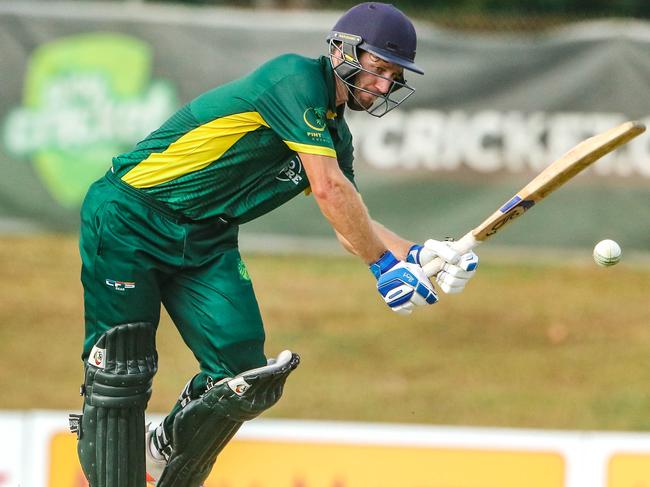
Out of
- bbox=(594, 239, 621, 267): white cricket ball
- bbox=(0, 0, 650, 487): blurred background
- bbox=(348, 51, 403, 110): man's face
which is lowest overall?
bbox=(594, 239, 621, 267): white cricket ball

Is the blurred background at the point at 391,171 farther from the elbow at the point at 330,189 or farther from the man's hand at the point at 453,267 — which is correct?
the elbow at the point at 330,189

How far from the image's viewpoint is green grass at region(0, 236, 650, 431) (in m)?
7.43

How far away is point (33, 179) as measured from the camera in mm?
8750

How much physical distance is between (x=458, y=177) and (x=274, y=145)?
4.70 m

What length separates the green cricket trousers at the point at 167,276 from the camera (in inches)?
168

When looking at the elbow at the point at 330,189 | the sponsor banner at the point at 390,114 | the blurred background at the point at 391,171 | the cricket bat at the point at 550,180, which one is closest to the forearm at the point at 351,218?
the elbow at the point at 330,189

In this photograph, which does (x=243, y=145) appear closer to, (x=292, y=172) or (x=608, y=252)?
(x=292, y=172)

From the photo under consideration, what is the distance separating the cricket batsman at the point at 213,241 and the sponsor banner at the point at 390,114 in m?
4.38

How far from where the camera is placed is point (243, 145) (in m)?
4.23

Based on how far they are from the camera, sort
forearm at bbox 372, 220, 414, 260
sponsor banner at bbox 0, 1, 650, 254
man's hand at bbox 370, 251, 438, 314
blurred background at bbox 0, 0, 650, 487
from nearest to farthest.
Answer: man's hand at bbox 370, 251, 438, 314 → forearm at bbox 372, 220, 414, 260 → blurred background at bbox 0, 0, 650, 487 → sponsor banner at bbox 0, 1, 650, 254

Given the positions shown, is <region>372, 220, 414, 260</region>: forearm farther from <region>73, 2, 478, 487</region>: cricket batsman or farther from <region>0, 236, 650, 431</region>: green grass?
<region>0, 236, 650, 431</region>: green grass

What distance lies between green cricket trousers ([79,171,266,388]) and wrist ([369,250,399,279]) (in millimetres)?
468

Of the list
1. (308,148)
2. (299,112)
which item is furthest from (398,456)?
(299,112)

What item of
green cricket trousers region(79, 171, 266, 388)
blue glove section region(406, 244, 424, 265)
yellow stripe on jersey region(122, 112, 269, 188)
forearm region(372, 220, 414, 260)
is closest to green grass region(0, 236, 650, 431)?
forearm region(372, 220, 414, 260)
